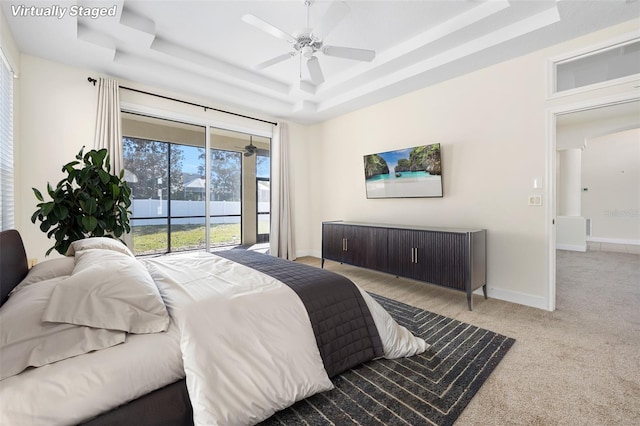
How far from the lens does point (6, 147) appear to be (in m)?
2.63

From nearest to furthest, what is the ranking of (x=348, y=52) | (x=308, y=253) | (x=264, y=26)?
(x=264, y=26) → (x=348, y=52) → (x=308, y=253)

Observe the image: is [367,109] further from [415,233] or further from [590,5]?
[590,5]

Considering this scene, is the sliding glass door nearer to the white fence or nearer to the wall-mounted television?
the white fence

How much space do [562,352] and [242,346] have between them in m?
2.41

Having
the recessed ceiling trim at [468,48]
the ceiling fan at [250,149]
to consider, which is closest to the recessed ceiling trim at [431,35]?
the recessed ceiling trim at [468,48]

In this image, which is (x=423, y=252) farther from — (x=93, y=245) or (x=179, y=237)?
(x=179, y=237)

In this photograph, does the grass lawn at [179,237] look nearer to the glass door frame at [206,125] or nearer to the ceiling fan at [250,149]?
the glass door frame at [206,125]

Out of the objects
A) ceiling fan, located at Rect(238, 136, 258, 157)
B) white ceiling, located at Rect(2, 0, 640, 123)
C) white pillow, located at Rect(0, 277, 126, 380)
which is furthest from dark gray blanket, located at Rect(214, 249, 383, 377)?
ceiling fan, located at Rect(238, 136, 258, 157)

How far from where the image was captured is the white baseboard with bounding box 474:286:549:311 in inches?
118

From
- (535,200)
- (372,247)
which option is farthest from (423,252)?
(535,200)

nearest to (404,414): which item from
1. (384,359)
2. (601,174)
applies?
(384,359)

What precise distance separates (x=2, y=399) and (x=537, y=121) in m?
4.34

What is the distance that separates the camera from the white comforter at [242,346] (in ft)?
4.05

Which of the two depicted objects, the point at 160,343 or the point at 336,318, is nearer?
the point at 160,343
